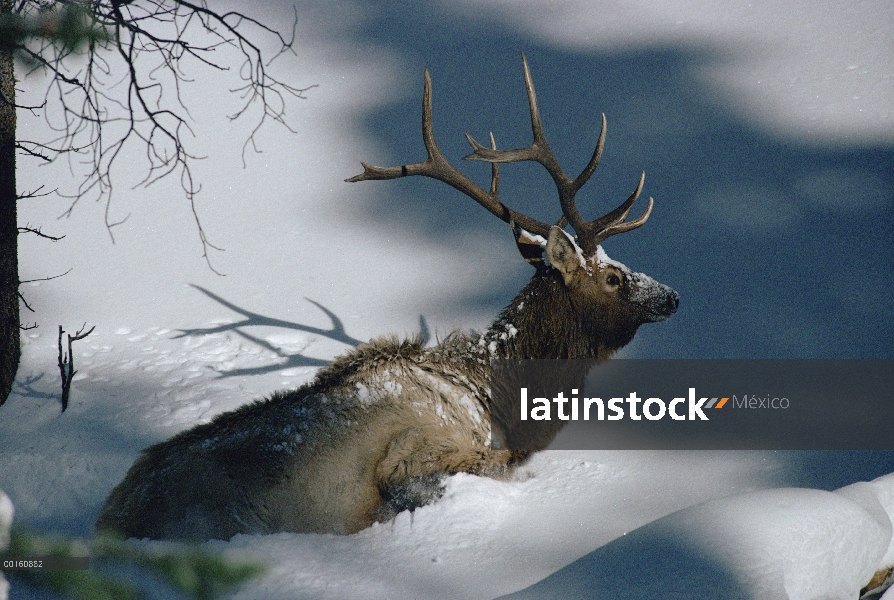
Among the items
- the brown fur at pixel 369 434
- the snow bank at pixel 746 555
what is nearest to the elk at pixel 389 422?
the brown fur at pixel 369 434

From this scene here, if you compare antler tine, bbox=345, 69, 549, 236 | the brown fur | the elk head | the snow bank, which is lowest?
the snow bank

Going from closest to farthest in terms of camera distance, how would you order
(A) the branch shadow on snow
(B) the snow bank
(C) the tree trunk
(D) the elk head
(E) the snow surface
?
1. (B) the snow bank
2. (E) the snow surface
3. (D) the elk head
4. (C) the tree trunk
5. (A) the branch shadow on snow

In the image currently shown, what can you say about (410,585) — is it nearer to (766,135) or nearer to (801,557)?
(801,557)

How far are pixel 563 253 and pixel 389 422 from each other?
1686 mm

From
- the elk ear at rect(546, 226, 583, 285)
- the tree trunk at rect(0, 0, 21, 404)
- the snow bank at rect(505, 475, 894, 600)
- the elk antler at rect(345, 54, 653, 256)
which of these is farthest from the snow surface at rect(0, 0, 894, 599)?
the elk antler at rect(345, 54, 653, 256)

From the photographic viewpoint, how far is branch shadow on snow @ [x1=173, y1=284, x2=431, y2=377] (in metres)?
6.98

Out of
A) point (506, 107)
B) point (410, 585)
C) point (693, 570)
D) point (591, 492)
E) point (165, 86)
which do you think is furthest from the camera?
point (165, 86)

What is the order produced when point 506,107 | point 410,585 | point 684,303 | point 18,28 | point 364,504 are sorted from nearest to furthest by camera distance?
1. point 18,28
2. point 410,585
3. point 364,504
4. point 684,303
5. point 506,107

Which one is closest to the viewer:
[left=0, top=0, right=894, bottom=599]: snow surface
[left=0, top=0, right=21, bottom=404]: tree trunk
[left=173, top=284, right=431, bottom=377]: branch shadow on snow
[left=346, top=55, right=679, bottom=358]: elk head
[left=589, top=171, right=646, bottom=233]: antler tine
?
[left=0, top=0, right=894, bottom=599]: snow surface

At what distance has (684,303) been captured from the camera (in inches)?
305

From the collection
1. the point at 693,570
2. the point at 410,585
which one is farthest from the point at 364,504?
the point at 693,570

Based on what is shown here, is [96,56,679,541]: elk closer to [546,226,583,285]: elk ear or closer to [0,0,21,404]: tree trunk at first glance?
[546,226,583,285]: elk ear

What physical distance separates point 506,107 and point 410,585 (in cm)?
808

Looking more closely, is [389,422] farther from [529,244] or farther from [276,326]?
[276,326]
